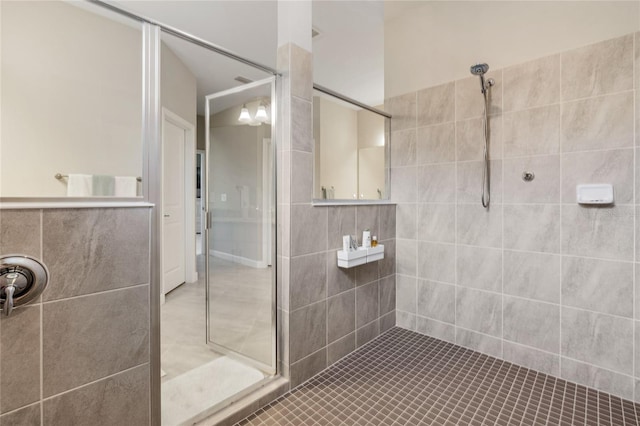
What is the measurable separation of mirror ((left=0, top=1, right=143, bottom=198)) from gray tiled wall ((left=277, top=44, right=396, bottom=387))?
76 centimetres

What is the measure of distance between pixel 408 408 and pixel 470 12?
2.58 meters

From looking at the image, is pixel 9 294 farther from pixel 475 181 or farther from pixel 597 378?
pixel 597 378

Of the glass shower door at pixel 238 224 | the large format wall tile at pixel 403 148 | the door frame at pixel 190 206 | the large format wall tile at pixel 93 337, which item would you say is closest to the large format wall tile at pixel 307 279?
the glass shower door at pixel 238 224

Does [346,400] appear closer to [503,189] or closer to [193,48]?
[503,189]

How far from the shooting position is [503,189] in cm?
207

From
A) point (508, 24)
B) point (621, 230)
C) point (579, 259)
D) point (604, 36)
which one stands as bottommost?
point (579, 259)

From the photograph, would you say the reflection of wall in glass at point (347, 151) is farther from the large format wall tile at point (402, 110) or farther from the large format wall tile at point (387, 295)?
the large format wall tile at point (387, 295)

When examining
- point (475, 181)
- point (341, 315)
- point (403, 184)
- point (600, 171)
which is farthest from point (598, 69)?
point (341, 315)

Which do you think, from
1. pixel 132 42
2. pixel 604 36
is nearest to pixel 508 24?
pixel 604 36

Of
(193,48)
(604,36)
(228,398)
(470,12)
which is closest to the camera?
(228,398)

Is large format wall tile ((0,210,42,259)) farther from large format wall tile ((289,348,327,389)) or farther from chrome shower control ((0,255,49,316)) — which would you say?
large format wall tile ((289,348,327,389))

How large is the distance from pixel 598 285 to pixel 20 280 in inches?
103

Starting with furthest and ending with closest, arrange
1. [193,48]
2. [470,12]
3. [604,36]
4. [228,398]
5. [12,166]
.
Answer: [470,12] → [193,48] → [604,36] → [228,398] → [12,166]

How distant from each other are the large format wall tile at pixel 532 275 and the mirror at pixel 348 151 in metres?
1.04
